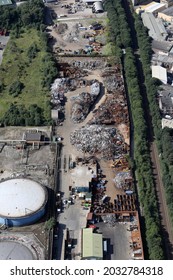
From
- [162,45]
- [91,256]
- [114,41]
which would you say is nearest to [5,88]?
[114,41]

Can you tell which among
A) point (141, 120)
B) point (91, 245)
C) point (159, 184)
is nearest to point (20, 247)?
A: point (91, 245)

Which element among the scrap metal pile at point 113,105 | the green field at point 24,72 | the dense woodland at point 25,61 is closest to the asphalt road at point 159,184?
the scrap metal pile at point 113,105

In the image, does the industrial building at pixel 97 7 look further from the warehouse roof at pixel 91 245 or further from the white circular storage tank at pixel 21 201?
the warehouse roof at pixel 91 245

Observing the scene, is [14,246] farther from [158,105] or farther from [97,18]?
[97,18]

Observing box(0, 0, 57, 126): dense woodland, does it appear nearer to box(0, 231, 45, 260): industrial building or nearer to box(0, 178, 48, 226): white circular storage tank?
box(0, 178, 48, 226): white circular storage tank

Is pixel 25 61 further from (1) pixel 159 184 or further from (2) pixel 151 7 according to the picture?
(1) pixel 159 184

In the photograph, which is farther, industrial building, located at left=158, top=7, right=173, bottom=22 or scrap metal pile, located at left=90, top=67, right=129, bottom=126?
industrial building, located at left=158, top=7, right=173, bottom=22

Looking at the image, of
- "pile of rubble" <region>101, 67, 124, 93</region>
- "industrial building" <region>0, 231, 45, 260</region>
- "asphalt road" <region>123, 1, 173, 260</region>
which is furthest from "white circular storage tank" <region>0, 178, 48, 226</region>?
"pile of rubble" <region>101, 67, 124, 93</region>
